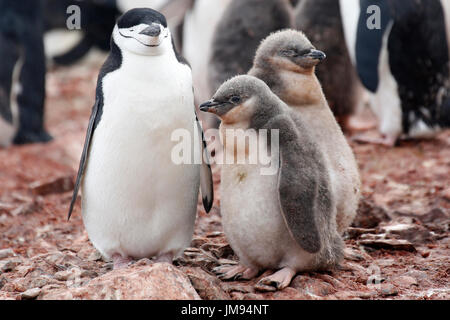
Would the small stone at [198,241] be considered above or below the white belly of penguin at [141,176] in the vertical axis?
below

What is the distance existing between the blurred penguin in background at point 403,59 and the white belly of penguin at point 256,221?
391 centimetres

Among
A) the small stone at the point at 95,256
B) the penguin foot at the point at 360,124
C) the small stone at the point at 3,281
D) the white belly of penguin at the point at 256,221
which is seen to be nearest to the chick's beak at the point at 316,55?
the white belly of penguin at the point at 256,221

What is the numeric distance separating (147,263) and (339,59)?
471cm

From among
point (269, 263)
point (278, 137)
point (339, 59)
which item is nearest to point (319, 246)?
point (269, 263)

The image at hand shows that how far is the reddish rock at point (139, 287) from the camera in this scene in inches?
123

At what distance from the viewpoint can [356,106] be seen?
8.03 meters

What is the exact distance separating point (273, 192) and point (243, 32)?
345 cm

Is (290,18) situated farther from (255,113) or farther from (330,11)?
(255,113)

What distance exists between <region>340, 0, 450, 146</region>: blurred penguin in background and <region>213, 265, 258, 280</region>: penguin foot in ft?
12.7

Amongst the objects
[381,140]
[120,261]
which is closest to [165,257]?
[120,261]

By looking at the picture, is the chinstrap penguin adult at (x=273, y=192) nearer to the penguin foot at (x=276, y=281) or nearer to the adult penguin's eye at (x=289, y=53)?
the penguin foot at (x=276, y=281)

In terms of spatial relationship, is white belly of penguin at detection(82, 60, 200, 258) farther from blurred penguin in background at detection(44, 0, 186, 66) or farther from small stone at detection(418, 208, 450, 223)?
blurred penguin in background at detection(44, 0, 186, 66)

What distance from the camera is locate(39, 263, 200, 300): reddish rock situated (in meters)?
3.12

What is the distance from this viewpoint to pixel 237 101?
3521 millimetres
